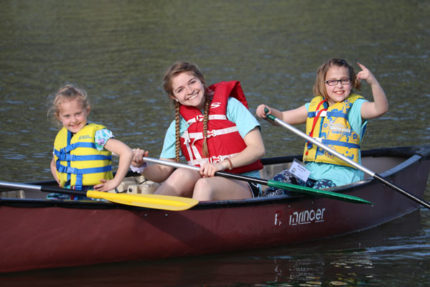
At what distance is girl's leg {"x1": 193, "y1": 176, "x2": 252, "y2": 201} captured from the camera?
5.29 meters

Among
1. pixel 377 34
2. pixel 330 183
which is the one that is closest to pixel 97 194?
pixel 330 183

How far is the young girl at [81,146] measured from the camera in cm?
507

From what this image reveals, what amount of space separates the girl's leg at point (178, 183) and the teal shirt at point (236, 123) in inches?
9.5

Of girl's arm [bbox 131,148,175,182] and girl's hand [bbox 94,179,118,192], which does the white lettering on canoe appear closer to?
girl's arm [bbox 131,148,175,182]

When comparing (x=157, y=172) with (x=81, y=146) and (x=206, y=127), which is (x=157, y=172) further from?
(x=81, y=146)

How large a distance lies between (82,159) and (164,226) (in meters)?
0.68

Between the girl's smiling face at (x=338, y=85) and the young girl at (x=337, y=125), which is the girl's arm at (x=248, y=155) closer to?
the young girl at (x=337, y=125)

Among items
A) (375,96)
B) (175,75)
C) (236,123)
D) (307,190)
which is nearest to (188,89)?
(175,75)

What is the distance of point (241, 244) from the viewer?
217 inches

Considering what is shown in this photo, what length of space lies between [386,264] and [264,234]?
84 cm

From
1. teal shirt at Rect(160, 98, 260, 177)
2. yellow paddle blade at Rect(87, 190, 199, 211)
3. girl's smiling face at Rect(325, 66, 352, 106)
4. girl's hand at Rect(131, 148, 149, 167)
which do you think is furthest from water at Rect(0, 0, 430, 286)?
girl's smiling face at Rect(325, 66, 352, 106)

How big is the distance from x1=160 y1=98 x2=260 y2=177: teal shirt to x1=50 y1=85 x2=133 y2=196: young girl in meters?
0.57

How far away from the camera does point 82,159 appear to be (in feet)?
16.9

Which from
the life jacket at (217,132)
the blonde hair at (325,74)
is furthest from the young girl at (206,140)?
the blonde hair at (325,74)
